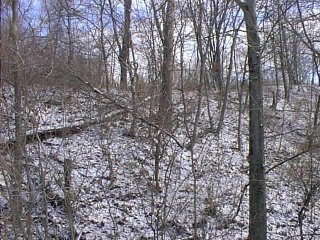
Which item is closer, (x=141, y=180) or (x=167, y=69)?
(x=141, y=180)

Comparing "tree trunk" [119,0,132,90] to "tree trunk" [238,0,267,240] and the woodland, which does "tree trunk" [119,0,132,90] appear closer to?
the woodland

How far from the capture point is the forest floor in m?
6.56

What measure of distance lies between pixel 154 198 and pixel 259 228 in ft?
5.84

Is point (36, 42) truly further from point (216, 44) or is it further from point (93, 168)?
point (216, 44)

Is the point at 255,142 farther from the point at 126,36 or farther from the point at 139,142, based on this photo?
the point at 126,36

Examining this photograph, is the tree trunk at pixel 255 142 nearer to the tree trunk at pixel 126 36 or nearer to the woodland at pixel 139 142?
the woodland at pixel 139 142

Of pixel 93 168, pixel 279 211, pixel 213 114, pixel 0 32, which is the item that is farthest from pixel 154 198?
pixel 213 114

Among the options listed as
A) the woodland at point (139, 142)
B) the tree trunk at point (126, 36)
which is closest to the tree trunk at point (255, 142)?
the woodland at point (139, 142)

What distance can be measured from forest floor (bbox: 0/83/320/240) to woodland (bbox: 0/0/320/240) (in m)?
0.03

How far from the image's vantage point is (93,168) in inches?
335

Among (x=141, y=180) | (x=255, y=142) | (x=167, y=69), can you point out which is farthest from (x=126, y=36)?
(x=255, y=142)

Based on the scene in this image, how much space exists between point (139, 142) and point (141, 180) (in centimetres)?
101

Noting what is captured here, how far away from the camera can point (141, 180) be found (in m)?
8.11

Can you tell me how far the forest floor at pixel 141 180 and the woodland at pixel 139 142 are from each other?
0.09 feet
